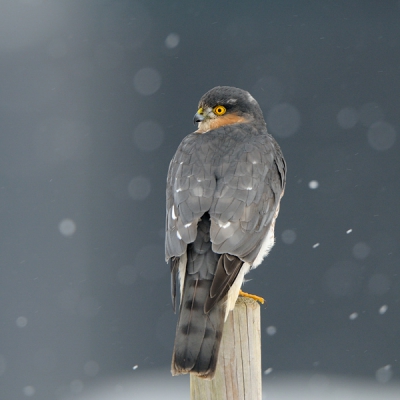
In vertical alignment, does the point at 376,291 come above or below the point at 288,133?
below

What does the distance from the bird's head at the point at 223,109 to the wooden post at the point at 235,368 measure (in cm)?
133

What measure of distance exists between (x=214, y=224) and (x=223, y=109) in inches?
43.4

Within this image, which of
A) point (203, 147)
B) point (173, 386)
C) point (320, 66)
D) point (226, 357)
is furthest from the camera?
point (173, 386)

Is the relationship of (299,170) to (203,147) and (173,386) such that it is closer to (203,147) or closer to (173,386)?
(173,386)

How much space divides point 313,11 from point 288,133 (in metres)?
1.25

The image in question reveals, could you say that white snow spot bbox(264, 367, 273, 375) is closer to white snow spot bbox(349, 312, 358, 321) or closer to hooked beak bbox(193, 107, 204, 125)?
white snow spot bbox(349, 312, 358, 321)

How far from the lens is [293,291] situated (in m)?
6.54

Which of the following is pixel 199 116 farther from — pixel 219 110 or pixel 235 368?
pixel 235 368

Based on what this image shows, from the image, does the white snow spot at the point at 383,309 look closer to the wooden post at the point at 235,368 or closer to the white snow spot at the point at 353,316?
the white snow spot at the point at 353,316

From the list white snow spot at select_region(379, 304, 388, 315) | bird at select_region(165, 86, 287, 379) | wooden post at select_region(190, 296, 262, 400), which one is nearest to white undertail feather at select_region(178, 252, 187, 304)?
bird at select_region(165, 86, 287, 379)

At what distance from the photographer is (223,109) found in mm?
3721

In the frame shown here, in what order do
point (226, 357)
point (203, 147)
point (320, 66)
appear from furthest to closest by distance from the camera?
point (320, 66)
point (203, 147)
point (226, 357)

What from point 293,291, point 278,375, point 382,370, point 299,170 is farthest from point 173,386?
point 299,170

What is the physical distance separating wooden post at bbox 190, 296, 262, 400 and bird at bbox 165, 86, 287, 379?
118 millimetres
